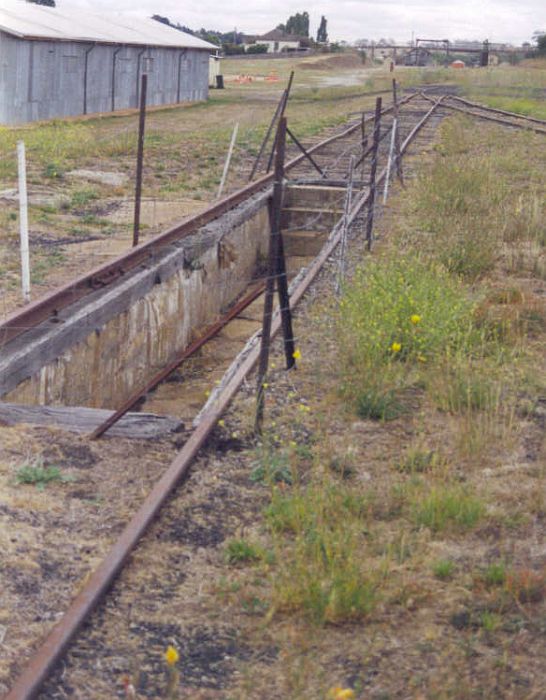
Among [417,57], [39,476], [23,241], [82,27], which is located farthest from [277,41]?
[39,476]

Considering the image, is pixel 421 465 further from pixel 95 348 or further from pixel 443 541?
pixel 95 348

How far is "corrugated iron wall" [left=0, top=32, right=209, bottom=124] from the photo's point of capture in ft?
99.6

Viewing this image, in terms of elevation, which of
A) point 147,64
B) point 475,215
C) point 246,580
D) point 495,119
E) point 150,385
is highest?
point 147,64

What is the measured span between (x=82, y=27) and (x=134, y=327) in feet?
93.8

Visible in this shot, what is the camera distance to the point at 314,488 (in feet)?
19.8

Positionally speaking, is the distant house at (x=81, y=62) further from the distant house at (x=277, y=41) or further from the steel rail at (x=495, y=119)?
the distant house at (x=277, y=41)

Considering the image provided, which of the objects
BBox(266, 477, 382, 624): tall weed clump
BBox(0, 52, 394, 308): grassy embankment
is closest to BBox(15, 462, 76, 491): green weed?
BBox(266, 477, 382, 624): tall weed clump

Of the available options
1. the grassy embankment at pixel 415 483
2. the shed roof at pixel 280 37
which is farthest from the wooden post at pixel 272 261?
the shed roof at pixel 280 37

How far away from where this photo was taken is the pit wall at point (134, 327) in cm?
862

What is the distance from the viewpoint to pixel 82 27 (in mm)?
36781

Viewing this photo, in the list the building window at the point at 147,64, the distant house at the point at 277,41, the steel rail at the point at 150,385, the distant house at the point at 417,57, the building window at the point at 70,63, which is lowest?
the steel rail at the point at 150,385

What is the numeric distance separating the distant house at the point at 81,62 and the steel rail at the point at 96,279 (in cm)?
1696

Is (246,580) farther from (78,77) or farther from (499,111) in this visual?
(499,111)

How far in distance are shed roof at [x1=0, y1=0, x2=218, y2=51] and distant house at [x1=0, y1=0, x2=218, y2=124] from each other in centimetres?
4
